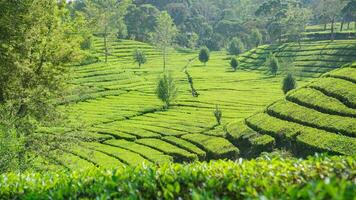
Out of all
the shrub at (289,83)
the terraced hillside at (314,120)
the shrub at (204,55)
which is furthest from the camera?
the shrub at (204,55)

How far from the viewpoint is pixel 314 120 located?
38812 millimetres

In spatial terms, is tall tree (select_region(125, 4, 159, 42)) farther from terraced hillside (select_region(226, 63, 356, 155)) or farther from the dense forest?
terraced hillside (select_region(226, 63, 356, 155))

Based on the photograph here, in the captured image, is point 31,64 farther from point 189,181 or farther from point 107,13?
point 107,13

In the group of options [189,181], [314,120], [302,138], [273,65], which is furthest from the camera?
[273,65]

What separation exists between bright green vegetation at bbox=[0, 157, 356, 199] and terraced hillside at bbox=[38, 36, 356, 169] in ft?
35.3

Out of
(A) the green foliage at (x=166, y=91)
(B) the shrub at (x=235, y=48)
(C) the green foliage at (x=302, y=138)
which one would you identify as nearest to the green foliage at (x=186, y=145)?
(C) the green foliage at (x=302, y=138)

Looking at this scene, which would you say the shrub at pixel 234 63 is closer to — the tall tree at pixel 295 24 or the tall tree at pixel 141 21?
the tall tree at pixel 295 24

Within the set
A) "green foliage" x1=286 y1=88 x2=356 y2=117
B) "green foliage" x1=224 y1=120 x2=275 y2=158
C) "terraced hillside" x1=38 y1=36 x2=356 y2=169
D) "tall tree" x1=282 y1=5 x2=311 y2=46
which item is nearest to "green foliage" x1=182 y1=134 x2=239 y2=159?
"terraced hillside" x1=38 y1=36 x2=356 y2=169

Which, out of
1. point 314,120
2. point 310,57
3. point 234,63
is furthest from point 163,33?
point 314,120

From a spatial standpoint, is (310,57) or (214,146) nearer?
(214,146)

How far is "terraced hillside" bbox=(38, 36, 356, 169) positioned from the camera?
3853 cm

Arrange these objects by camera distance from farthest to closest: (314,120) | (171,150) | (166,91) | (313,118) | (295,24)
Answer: (295,24) < (166,91) < (171,150) < (313,118) < (314,120)

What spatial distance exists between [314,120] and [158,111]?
26.8 meters

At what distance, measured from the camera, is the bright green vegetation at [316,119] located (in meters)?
34.3
